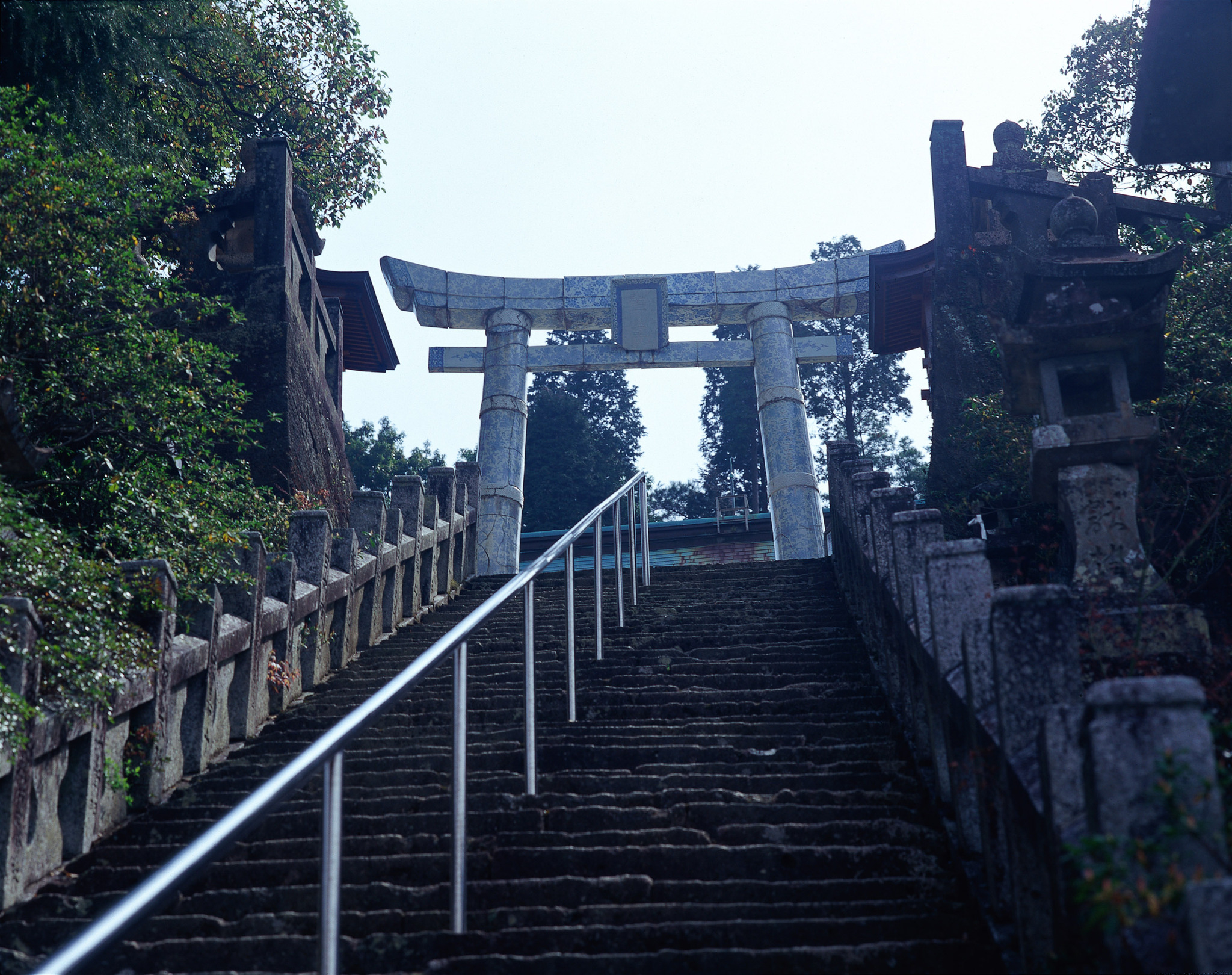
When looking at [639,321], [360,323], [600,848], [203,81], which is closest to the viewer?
[600,848]

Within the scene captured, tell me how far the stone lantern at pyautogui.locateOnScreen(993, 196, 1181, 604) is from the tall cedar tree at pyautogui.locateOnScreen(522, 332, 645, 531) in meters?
21.6

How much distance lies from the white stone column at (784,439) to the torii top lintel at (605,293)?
0.40 m

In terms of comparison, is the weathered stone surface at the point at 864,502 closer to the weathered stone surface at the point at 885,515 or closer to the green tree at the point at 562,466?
the weathered stone surface at the point at 885,515

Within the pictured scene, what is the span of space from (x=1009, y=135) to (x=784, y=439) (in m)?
4.99

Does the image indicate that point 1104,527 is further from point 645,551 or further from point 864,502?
point 645,551

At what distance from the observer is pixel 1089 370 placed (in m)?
6.15

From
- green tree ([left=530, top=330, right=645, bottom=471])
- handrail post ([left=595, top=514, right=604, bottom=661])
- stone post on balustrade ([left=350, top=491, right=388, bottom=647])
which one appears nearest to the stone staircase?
handrail post ([left=595, top=514, right=604, bottom=661])

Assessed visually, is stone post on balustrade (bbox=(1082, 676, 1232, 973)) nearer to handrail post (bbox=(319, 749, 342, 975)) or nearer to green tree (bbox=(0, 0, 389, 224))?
handrail post (bbox=(319, 749, 342, 975))

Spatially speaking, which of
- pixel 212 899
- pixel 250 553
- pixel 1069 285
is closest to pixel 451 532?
pixel 250 553

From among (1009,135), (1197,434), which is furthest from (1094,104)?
(1197,434)

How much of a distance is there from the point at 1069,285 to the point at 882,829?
146 inches

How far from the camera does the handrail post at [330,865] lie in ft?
7.84

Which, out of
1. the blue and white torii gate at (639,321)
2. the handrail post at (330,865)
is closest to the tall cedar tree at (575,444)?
the blue and white torii gate at (639,321)

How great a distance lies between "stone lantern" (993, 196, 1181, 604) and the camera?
5.75 metres
